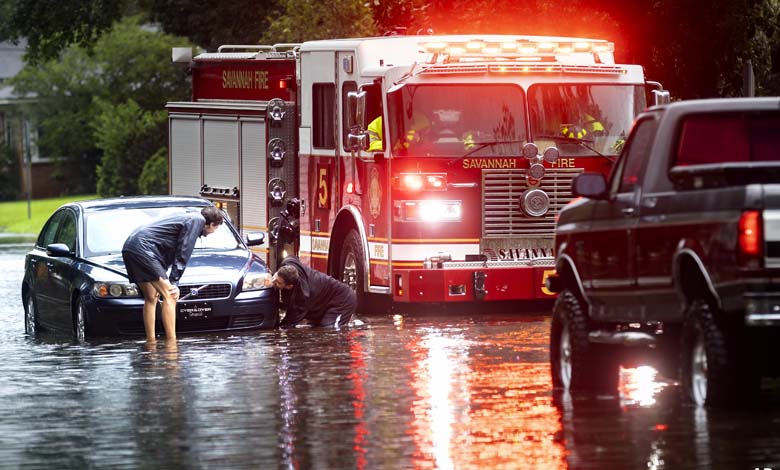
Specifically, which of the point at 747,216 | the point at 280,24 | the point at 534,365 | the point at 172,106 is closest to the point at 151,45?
the point at 280,24

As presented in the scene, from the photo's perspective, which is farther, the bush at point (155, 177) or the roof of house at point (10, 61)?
the roof of house at point (10, 61)

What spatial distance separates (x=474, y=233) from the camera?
2098 cm

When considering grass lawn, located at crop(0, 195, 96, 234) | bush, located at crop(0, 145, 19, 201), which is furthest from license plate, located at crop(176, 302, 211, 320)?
bush, located at crop(0, 145, 19, 201)

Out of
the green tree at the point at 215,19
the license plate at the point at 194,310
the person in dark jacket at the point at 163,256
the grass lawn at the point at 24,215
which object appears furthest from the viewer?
the grass lawn at the point at 24,215

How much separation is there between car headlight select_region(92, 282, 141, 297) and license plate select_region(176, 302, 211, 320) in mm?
437

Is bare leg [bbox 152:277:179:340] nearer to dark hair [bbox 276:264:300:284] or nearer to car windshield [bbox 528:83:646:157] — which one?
dark hair [bbox 276:264:300:284]

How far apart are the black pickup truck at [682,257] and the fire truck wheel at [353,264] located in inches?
285

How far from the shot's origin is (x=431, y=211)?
2091 centimetres

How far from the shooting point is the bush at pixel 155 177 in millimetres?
56594

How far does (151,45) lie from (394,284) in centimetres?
5179

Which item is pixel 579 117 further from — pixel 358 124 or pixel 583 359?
pixel 583 359

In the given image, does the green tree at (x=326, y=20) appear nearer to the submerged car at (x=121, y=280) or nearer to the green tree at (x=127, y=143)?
the submerged car at (x=121, y=280)

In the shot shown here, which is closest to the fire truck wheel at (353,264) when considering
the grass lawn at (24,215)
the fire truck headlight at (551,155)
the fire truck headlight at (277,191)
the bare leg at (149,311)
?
the fire truck headlight at (277,191)

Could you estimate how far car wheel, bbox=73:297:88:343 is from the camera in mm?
19594
